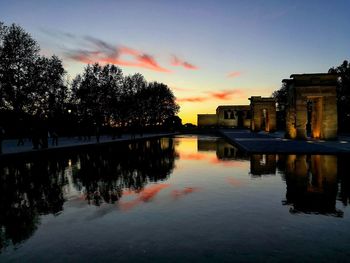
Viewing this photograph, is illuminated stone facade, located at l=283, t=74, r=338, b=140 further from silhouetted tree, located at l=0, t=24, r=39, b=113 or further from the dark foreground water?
silhouetted tree, located at l=0, t=24, r=39, b=113

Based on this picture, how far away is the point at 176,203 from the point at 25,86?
114 feet

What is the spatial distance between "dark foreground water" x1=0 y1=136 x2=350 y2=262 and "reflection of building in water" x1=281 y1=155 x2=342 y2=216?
0.03 m

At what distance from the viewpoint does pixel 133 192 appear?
8.74m

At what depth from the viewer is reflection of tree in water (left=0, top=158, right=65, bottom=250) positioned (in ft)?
18.5

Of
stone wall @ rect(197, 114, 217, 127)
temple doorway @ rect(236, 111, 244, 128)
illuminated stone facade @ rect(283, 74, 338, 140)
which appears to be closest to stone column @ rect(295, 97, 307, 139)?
illuminated stone facade @ rect(283, 74, 338, 140)

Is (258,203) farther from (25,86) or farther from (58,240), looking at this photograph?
(25,86)

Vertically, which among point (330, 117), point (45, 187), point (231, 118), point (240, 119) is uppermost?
point (231, 118)

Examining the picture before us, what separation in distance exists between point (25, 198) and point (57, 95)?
4086 cm

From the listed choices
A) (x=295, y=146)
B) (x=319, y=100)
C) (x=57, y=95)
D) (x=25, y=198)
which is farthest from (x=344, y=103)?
(x=25, y=198)

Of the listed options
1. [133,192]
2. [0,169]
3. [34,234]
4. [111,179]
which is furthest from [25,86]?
[34,234]

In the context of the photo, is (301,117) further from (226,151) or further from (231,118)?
(231,118)

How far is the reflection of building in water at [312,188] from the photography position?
6961 mm

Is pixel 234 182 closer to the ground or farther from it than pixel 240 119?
closer to the ground

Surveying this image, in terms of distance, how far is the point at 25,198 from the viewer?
7957 millimetres
